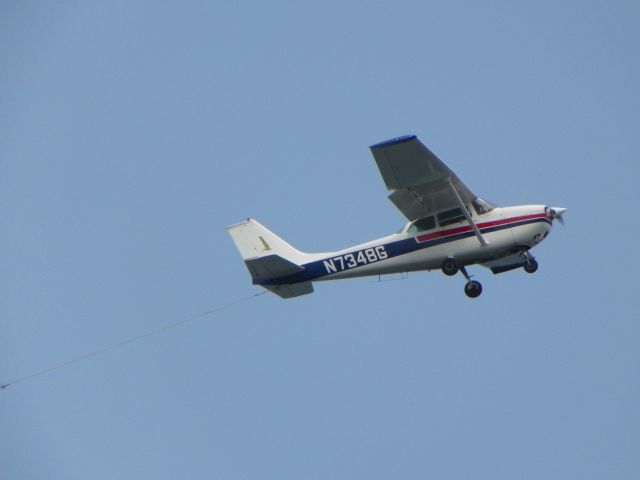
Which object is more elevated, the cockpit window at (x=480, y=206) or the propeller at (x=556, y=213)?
the cockpit window at (x=480, y=206)

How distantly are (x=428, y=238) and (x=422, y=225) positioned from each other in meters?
0.35

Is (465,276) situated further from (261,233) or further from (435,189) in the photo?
(261,233)

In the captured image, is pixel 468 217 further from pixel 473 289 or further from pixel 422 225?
pixel 473 289

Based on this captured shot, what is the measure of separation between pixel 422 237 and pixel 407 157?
262 cm

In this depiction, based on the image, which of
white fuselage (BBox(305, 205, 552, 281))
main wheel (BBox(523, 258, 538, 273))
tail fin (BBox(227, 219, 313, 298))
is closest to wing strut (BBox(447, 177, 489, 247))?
white fuselage (BBox(305, 205, 552, 281))

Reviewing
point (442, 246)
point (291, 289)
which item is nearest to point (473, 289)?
point (442, 246)

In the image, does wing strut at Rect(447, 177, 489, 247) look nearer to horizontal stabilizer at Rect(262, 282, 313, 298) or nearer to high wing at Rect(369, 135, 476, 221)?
high wing at Rect(369, 135, 476, 221)

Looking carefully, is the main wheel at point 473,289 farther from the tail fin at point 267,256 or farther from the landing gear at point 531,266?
the tail fin at point 267,256

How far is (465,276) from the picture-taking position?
27625 mm

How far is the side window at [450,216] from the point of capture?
27000mm

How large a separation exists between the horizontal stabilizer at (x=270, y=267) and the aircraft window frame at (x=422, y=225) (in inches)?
116

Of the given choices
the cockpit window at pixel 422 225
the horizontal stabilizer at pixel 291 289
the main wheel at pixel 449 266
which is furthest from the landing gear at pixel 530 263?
the horizontal stabilizer at pixel 291 289

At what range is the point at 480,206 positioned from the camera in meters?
27.0

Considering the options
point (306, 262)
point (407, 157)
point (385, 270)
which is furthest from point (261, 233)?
point (407, 157)
